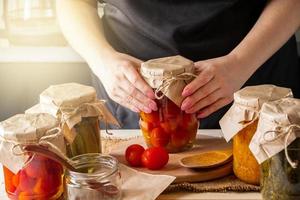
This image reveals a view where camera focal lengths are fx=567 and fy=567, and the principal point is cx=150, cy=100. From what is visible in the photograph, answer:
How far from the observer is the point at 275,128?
70 cm

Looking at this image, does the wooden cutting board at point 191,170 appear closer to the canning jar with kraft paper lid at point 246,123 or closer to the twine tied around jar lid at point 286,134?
the canning jar with kraft paper lid at point 246,123

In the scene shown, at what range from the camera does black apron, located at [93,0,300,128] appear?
109 cm

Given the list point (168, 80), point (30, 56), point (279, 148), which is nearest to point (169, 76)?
point (168, 80)

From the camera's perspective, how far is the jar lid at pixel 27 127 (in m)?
0.72

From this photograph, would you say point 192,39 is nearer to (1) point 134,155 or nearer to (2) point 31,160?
(1) point 134,155

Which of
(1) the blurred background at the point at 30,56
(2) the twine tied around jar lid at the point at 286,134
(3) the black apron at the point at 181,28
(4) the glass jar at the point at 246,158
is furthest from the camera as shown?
(1) the blurred background at the point at 30,56

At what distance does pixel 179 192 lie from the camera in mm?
820

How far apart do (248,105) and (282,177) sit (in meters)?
0.12

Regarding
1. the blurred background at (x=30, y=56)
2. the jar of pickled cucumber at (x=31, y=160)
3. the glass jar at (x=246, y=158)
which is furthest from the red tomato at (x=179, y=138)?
the blurred background at (x=30, y=56)

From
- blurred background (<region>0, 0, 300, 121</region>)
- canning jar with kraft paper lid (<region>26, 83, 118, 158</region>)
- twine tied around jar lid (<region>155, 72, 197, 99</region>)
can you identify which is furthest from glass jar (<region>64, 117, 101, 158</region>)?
blurred background (<region>0, 0, 300, 121</region>)

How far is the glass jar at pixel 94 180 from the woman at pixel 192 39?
17 centimetres

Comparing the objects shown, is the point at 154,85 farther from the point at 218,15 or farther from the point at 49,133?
the point at 218,15

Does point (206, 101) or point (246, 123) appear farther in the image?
point (206, 101)

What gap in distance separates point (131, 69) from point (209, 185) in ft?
0.75
